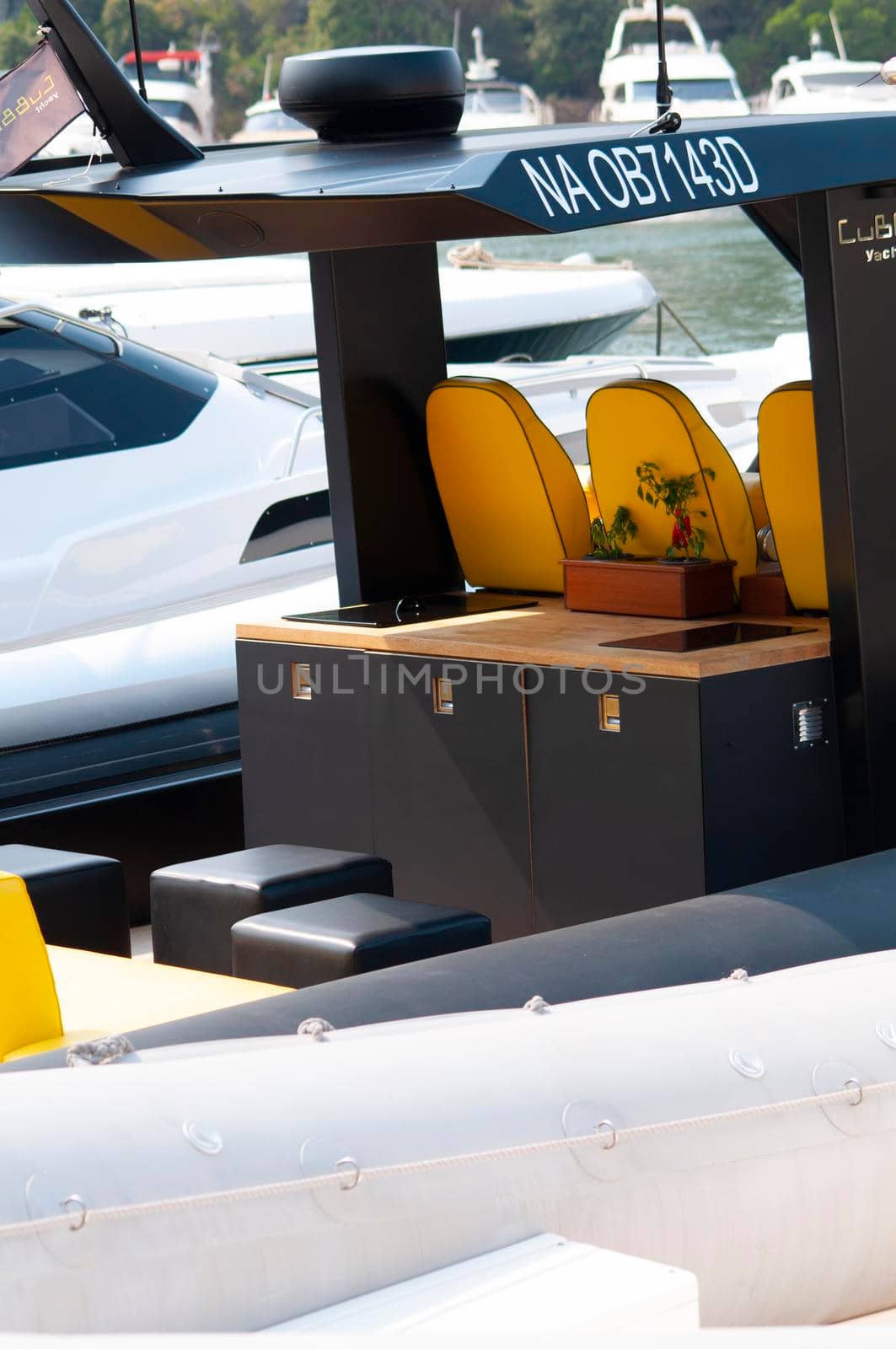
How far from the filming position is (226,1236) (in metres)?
2.06

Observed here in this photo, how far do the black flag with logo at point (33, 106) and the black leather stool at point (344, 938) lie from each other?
4.25 feet

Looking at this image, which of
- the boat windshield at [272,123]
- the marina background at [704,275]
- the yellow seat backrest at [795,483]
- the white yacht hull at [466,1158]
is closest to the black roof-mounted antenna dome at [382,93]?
the yellow seat backrest at [795,483]

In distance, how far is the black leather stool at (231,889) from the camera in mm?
3713

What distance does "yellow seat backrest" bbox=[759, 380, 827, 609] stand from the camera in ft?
13.4

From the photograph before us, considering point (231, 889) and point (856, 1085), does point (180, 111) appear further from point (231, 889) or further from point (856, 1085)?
point (856, 1085)

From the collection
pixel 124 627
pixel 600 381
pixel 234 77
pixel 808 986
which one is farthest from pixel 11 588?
pixel 234 77

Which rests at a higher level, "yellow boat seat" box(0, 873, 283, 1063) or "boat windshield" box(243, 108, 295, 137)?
"boat windshield" box(243, 108, 295, 137)

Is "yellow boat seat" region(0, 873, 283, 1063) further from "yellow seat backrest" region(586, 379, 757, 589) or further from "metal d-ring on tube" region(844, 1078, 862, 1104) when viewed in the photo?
"yellow seat backrest" region(586, 379, 757, 589)

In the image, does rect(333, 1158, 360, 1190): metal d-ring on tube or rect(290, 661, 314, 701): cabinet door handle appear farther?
rect(290, 661, 314, 701): cabinet door handle

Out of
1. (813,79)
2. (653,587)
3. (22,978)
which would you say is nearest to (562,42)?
(813,79)

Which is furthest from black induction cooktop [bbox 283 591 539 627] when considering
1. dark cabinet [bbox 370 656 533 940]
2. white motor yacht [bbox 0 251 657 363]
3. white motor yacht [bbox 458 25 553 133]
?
white motor yacht [bbox 458 25 553 133]

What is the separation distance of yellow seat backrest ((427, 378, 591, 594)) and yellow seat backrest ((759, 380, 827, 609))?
58cm

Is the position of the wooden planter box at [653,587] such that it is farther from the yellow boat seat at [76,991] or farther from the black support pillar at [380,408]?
the yellow boat seat at [76,991]

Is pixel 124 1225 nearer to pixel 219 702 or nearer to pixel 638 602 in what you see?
pixel 638 602
